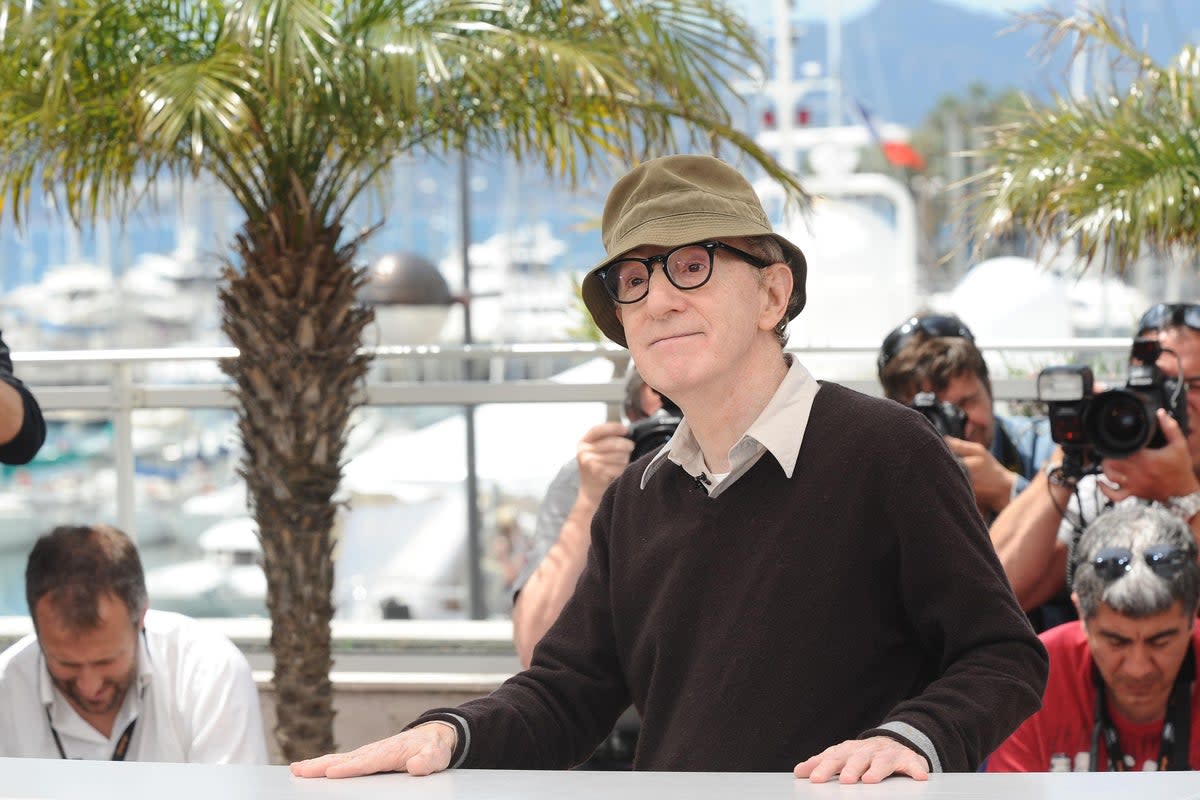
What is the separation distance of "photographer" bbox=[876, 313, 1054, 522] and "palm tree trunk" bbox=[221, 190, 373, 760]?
5.56ft

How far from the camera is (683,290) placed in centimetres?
155

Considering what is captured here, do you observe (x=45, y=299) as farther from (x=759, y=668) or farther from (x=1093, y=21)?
(x=759, y=668)

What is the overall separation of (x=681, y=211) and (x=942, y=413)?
5.91 feet

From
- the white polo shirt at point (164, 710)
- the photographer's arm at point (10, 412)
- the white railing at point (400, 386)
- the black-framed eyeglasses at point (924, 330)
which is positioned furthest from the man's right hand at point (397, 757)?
the white railing at point (400, 386)

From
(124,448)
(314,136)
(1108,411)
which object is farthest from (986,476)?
(124,448)

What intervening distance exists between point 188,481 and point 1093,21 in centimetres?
419

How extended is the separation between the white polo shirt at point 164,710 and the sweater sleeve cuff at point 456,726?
1653mm

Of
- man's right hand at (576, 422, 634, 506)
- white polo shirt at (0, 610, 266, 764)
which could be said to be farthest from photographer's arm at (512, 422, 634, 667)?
white polo shirt at (0, 610, 266, 764)

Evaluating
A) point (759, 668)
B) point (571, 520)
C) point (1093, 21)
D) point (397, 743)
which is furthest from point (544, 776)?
point (1093, 21)

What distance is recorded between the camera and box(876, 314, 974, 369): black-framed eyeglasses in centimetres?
343

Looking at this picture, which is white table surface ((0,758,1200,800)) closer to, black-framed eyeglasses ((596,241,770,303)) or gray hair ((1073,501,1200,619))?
black-framed eyeglasses ((596,241,770,303))

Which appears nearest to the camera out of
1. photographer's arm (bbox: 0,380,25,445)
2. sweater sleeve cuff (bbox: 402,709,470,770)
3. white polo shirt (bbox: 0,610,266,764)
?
sweater sleeve cuff (bbox: 402,709,470,770)

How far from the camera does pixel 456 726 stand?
58.0 inches

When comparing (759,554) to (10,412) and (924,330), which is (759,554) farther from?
(924,330)
